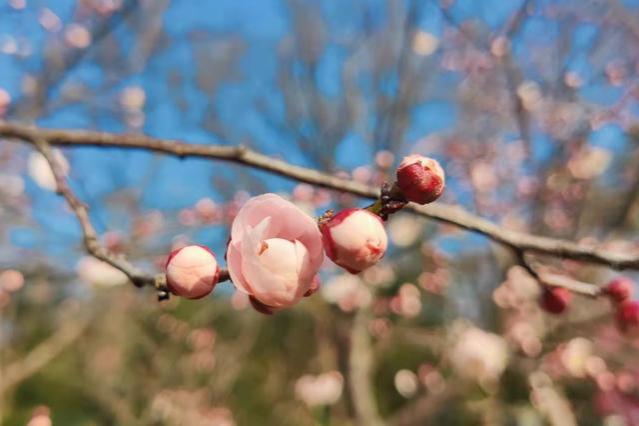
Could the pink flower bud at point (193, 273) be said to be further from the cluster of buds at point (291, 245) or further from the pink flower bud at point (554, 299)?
the pink flower bud at point (554, 299)

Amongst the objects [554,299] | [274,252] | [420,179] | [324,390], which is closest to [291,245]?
[274,252]

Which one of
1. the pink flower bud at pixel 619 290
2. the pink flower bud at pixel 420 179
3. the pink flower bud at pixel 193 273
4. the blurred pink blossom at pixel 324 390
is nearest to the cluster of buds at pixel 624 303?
the pink flower bud at pixel 619 290

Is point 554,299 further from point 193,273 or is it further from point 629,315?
point 193,273

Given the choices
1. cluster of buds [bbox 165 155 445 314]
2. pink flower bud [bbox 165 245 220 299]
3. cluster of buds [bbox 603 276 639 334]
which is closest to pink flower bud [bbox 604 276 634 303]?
cluster of buds [bbox 603 276 639 334]

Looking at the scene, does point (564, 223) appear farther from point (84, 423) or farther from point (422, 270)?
point (84, 423)

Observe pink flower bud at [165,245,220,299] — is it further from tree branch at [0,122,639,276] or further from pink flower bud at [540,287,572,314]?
pink flower bud at [540,287,572,314]

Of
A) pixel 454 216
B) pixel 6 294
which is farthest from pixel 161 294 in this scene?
pixel 6 294

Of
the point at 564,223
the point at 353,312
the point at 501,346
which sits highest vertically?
the point at 564,223
